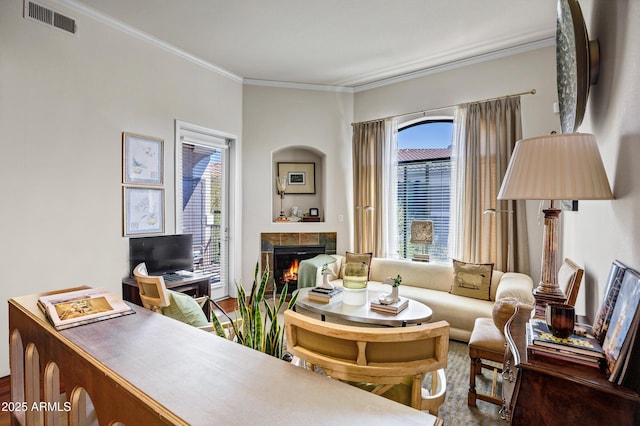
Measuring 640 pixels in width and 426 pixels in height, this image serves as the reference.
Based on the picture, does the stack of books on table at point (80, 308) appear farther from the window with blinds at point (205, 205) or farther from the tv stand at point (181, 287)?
the window with blinds at point (205, 205)

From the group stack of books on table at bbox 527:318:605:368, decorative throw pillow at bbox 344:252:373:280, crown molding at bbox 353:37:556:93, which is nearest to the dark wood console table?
stack of books on table at bbox 527:318:605:368

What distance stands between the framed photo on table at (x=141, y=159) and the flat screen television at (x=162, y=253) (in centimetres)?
64

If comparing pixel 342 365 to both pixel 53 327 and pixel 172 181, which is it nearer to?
pixel 53 327

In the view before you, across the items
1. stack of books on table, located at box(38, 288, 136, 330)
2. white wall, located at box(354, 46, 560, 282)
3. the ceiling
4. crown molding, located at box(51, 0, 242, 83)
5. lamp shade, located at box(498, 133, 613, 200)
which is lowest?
stack of books on table, located at box(38, 288, 136, 330)

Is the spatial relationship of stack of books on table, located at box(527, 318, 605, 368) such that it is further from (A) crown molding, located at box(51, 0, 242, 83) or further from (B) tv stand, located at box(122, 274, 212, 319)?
(A) crown molding, located at box(51, 0, 242, 83)

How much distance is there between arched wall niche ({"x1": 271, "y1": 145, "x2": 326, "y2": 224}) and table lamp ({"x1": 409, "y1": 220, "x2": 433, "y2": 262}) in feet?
4.86

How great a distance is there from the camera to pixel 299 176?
529 centimetres

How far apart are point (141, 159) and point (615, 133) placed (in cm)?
382

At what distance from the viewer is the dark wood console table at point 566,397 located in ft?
2.71

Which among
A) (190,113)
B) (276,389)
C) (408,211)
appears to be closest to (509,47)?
(408,211)

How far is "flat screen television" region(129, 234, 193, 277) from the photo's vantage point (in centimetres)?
342

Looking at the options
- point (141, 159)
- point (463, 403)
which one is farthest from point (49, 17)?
point (463, 403)

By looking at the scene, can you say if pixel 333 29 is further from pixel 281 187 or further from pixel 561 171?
pixel 561 171

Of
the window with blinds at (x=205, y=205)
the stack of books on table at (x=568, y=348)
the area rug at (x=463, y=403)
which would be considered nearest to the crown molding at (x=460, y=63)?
the window with blinds at (x=205, y=205)
